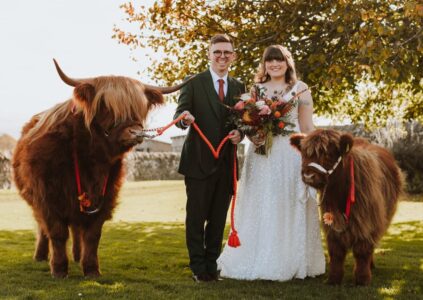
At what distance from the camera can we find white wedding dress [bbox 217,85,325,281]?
5312mm

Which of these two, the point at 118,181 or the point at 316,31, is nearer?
the point at 118,181

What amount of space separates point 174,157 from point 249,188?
1068 inches

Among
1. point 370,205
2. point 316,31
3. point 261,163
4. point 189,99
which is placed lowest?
point 370,205

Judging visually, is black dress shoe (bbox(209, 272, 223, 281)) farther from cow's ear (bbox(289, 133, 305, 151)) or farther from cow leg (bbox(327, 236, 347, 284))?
cow's ear (bbox(289, 133, 305, 151))

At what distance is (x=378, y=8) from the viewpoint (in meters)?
9.34

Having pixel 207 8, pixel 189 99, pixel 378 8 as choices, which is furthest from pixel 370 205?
pixel 207 8

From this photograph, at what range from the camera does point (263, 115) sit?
5.07m

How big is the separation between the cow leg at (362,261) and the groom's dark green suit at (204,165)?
128cm

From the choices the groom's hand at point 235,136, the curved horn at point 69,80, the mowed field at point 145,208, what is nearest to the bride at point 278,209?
the groom's hand at point 235,136

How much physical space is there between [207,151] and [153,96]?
705 mm

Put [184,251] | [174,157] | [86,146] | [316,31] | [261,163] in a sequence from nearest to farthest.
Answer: [86,146] → [261,163] → [184,251] → [316,31] → [174,157]

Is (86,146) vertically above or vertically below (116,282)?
above

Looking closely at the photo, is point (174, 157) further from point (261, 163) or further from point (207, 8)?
point (261, 163)

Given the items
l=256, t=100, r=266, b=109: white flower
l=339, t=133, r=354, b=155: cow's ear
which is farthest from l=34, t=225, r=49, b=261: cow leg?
l=339, t=133, r=354, b=155: cow's ear
